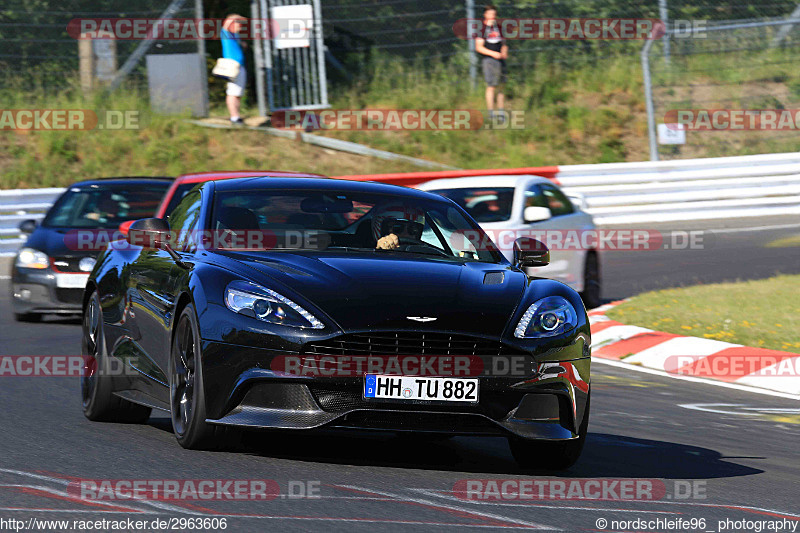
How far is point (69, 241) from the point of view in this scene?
14594mm

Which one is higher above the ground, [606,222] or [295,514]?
[295,514]

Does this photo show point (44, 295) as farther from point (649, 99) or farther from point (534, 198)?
point (649, 99)

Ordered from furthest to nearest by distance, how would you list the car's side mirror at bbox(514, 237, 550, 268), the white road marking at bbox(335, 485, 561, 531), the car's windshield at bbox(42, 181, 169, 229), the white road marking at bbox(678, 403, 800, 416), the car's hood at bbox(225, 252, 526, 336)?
the car's windshield at bbox(42, 181, 169, 229), the white road marking at bbox(678, 403, 800, 416), the car's side mirror at bbox(514, 237, 550, 268), the car's hood at bbox(225, 252, 526, 336), the white road marking at bbox(335, 485, 561, 531)

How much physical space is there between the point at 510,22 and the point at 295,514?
954 inches

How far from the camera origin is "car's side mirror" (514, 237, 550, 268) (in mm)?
7980

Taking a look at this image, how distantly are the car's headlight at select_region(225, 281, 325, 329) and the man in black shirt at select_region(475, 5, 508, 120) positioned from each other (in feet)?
65.2

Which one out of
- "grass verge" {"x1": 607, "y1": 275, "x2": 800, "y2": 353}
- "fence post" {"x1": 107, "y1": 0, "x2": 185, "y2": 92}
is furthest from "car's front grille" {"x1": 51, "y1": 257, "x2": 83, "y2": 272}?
"fence post" {"x1": 107, "y1": 0, "x2": 185, "y2": 92}

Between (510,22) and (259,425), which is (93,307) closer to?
(259,425)

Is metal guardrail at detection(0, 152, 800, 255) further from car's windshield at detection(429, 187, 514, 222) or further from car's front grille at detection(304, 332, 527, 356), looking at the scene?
car's front grille at detection(304, 332, 527, 356)

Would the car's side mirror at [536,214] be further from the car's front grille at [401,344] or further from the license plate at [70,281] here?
the car's front grille at [401,344]

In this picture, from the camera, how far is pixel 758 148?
90.8 feet

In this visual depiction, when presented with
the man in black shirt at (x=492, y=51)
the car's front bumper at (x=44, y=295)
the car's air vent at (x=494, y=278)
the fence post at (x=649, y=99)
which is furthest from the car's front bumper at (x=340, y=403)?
the man in black shirt at (x=492, y=51)

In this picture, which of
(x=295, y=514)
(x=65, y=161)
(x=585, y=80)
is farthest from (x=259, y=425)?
(x=585, y=80)

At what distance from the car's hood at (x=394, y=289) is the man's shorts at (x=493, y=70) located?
19.6 meters
